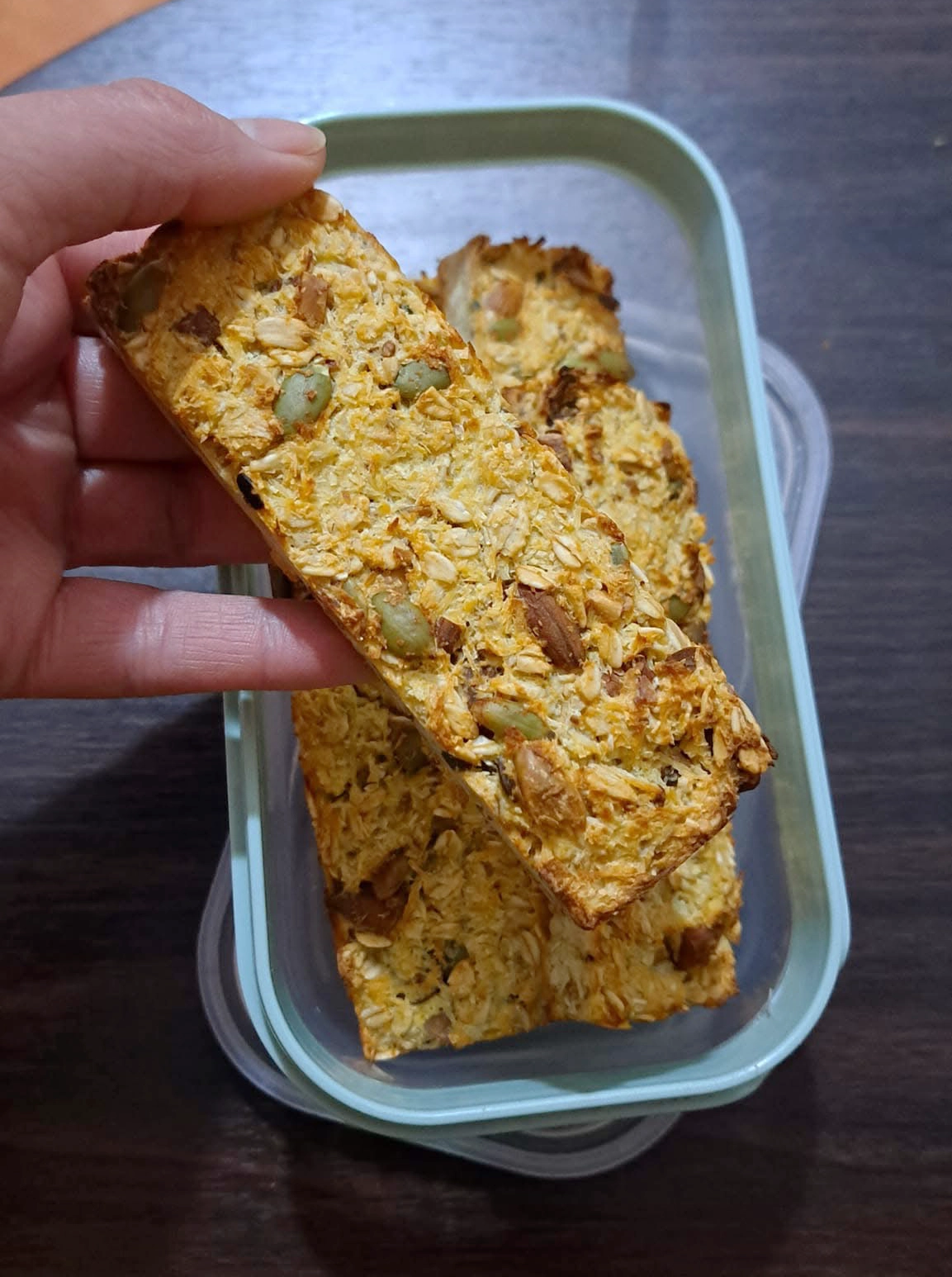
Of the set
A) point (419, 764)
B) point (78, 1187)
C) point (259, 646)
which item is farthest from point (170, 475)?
point (78, 1187)

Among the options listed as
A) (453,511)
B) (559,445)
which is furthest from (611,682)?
(559,445)

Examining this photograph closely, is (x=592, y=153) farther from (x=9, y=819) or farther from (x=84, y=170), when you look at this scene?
(x=9, y=819)

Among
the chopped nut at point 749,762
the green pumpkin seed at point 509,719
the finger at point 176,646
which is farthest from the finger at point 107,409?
the chopped nut at point 749,762

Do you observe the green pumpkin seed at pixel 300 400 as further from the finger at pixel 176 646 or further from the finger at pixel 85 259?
the finger at pixel 85 259

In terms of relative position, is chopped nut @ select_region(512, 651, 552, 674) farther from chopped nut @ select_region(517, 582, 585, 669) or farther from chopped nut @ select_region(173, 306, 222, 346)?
chopped nut @ select_region(173, 306, 222, 346)

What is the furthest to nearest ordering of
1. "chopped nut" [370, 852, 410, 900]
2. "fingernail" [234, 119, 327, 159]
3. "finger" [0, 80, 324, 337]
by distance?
"chopped nut" [370, 852, 410, 900]
"fingernail" [234, 119, 327, 159]
"finger" [0, 80, 324, 337]

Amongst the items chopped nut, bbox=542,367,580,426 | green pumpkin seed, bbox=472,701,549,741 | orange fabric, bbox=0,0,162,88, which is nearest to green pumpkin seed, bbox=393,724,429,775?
green pumpkin seed, bbox=472,701,549,741
